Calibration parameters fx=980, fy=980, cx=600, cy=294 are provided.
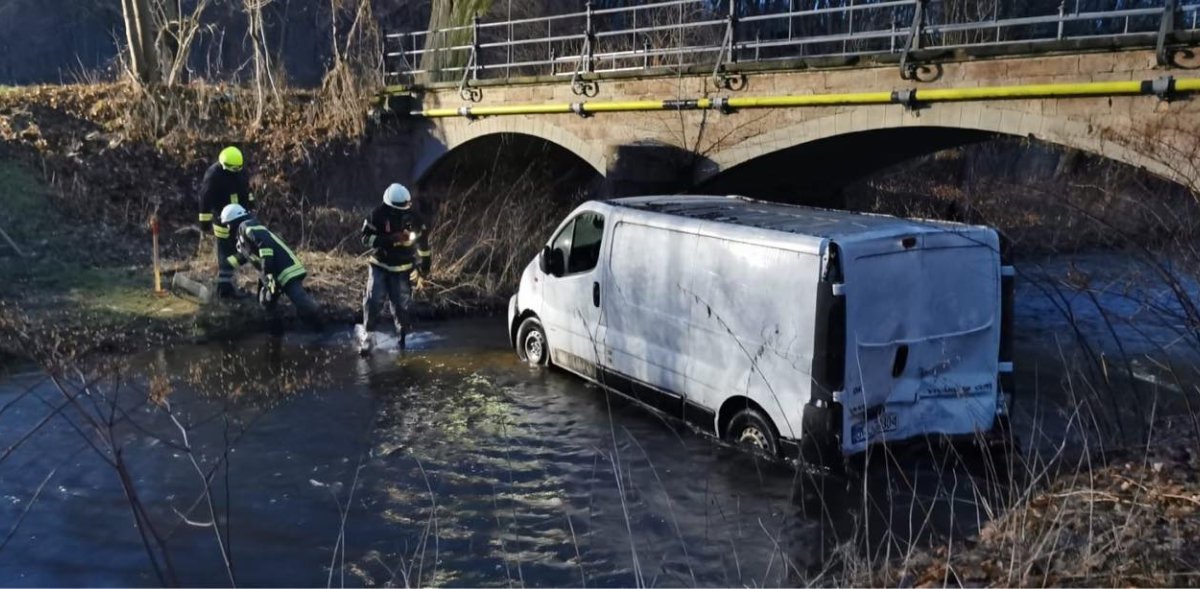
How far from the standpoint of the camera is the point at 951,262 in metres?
7.00

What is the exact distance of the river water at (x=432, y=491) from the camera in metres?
5.87

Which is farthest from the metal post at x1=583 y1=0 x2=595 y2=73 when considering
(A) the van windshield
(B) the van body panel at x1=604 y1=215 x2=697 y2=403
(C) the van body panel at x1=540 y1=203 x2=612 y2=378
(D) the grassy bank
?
(A) the van windshield

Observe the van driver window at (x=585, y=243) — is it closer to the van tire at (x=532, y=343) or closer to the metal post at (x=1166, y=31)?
the van tire at (x=532, y=343)

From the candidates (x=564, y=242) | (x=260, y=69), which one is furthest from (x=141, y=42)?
(x=564, y=242)

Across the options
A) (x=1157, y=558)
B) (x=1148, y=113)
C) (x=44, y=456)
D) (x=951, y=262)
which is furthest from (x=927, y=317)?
(x=44, y=456)

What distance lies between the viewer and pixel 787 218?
7957mm

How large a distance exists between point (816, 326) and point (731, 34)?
7.76 m

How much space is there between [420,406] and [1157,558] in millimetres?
6587

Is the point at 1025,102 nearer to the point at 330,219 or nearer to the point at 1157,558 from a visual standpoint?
the point at 1157,558

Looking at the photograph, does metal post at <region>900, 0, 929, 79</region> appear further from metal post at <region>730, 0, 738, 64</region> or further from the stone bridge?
metal post at <region>730, 0, 738, 64</region>

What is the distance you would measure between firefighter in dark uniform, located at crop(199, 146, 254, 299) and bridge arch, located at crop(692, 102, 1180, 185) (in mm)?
6429

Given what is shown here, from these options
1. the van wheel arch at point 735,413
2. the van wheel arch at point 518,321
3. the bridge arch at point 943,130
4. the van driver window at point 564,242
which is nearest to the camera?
the van wheel arch at point 735,413

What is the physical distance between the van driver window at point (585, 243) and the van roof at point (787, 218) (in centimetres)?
28

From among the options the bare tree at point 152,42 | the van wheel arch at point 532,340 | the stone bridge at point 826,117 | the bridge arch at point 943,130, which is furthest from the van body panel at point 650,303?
the bare tree at point 152,42
